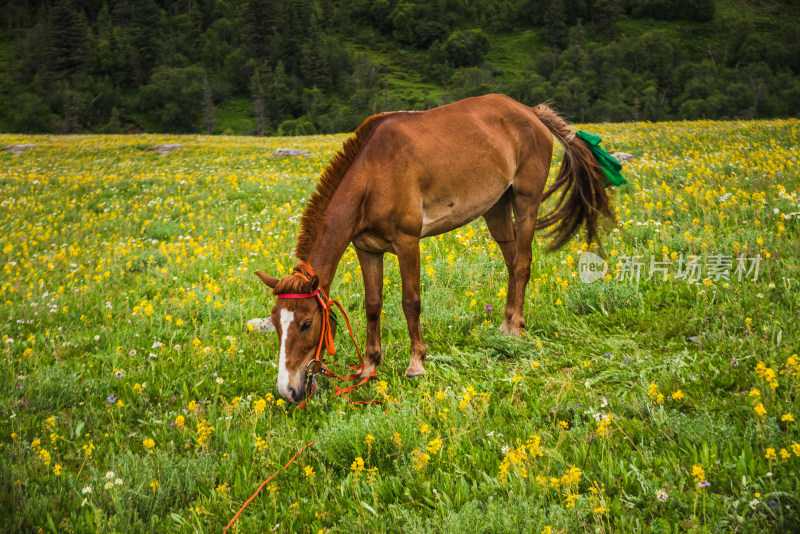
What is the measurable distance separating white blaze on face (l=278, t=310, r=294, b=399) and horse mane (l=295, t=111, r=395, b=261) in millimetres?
708

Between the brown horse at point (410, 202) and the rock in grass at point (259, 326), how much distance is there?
1.81 meters

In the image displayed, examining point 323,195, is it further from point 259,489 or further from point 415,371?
point 259,489

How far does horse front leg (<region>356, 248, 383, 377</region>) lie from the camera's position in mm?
5258

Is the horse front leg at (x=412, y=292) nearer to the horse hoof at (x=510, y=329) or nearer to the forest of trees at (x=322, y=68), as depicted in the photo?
the horse hoof at (x=510, y=329)

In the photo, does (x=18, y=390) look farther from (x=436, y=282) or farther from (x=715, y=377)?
(x=715, y=377)

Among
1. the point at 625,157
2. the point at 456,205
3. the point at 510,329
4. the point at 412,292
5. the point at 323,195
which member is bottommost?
the point at 625,157

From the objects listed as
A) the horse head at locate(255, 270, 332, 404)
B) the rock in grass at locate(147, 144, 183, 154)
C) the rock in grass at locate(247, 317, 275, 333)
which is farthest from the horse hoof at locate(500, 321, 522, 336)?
the rock in grass at locate(147, 144, 183, 154)

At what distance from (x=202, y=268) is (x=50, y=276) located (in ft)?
8.35

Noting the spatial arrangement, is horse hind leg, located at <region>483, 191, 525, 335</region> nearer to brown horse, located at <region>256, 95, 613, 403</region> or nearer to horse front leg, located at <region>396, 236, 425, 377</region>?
brown horse, located at <region>256, 95, 613, 403</region>

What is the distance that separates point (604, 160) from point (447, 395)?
4.56 m

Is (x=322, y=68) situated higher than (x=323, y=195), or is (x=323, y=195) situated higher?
(x=323, y=195)

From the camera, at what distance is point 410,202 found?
16.4ft

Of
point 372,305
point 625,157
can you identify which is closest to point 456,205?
point 372,305

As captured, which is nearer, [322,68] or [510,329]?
[510,329]
